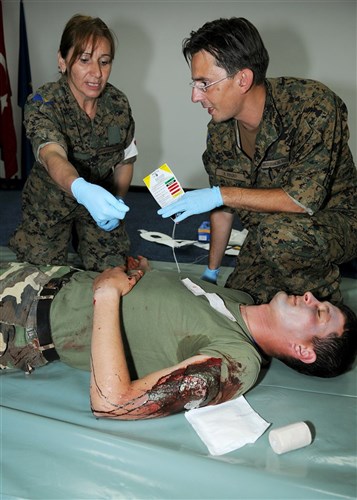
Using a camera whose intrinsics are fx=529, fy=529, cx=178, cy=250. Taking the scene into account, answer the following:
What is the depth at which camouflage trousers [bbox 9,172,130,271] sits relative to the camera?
254cm

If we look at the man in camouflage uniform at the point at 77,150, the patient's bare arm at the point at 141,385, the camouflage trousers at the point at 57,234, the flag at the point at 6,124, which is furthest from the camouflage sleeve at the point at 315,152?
the flag at the point at 6,124

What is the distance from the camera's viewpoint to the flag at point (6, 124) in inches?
213

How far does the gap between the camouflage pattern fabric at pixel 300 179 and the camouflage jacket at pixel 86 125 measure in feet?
1.57

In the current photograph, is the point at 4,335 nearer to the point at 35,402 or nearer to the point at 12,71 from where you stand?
the point at 35,402

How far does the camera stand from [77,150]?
2.45 m

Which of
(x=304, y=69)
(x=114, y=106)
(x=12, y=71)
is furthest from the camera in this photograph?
(x=12, y=71)

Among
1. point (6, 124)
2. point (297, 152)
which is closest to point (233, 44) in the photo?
point (297, 152)

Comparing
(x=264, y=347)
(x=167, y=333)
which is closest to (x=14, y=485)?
(x=167, y=333)

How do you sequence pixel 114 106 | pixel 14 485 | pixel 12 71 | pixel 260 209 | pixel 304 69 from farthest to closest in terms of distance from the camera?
1. pixel 12 71
2. pixel 304 69
3. pixel 114 106
4. pixel 260 209
5. pixel 14 485

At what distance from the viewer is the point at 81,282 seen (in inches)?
67.9

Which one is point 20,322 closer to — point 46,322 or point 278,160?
point 46,322

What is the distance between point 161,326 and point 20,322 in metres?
0.45

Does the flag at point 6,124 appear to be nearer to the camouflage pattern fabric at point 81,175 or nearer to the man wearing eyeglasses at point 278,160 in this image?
the camouflage pattern fabric at point 81,175

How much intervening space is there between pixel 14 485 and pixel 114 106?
1.75 m
